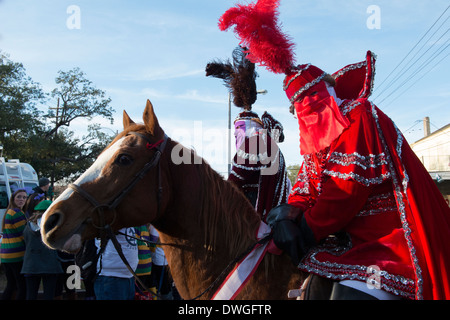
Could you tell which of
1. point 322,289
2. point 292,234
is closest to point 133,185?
point 292,234

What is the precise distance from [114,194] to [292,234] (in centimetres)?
115

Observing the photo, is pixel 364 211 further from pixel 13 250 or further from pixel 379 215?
pixel 13 250

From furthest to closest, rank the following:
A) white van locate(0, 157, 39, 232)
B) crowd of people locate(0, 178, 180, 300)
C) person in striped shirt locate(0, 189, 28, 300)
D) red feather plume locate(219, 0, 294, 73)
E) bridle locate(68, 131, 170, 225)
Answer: white van locate(0, 157, 39, 232)
person in striped shirt locate(0, 189, 28, 300)
crowd of people locate(0, 178, 180, 300)
red feather plume locate(219, 0, 294, 73)
bridle locate(68, 131, 170, 225)

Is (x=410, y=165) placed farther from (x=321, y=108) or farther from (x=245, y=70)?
(x=245, y=70)

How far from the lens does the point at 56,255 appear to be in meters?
6.50

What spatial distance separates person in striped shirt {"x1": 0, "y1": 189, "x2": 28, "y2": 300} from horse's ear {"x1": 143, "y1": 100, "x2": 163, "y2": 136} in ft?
18.5

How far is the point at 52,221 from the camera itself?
2256 mm

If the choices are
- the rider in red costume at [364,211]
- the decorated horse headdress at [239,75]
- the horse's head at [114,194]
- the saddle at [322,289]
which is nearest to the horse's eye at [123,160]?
the horse's head at [114,194]

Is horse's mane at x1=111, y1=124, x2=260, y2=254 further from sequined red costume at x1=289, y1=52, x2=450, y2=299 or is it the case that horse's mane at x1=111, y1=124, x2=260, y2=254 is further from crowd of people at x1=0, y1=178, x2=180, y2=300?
crowd of people at x1=0, y1=178, x2=180, y2=300

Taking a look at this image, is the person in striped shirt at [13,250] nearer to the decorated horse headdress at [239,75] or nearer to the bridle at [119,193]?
the decorated horse headdress at [239,75]

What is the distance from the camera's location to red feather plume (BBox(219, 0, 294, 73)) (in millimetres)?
2611

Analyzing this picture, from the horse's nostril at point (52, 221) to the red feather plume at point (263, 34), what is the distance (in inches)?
65.5

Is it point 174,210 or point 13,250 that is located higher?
point 174,210

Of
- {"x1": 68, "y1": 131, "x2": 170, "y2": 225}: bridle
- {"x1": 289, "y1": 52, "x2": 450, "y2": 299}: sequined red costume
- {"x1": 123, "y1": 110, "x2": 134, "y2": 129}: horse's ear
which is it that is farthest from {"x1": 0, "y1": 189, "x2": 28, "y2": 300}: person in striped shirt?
{"x1": 289, "y1": 52, "x2": 450, "y2": 299}: sequined red costume
